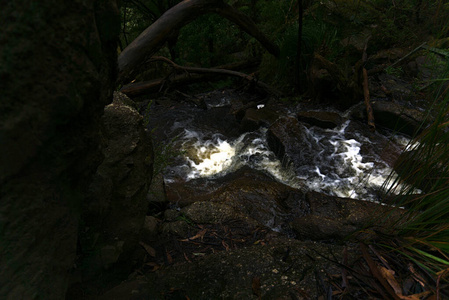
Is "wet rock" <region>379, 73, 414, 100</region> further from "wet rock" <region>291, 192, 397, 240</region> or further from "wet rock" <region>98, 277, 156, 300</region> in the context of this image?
"wet rock" <region>98, 277, 156, 300</region>

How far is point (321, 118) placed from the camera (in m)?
5.82

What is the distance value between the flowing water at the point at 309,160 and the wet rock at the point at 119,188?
2729 millimetres

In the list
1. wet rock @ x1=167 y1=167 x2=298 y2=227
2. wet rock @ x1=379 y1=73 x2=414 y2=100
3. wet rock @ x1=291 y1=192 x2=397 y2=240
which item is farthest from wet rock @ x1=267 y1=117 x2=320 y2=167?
wet rock @ x1=379 y1=73 x2=414 y2=100

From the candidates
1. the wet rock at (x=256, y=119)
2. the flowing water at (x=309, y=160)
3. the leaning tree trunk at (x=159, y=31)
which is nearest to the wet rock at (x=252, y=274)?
the leaning tree trunk at (x=159, y=31)

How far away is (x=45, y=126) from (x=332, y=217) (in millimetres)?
3387

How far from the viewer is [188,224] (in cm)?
282

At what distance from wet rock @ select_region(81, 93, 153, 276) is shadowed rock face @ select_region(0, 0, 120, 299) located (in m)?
0.53

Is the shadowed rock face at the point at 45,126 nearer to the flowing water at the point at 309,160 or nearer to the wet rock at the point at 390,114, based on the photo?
the flowing water at the point at 309,160

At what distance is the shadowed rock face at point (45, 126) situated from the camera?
0.80 meters

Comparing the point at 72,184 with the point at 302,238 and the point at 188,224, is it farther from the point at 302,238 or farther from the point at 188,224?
the point at 302,238

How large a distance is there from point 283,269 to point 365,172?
3680mm

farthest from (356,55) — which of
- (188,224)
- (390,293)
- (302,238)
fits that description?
(390,293)

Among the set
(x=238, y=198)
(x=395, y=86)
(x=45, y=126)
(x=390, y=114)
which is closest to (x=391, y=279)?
(x=45, y=126)

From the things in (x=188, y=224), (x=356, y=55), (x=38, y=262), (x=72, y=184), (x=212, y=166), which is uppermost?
(x=72, y=184)
